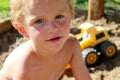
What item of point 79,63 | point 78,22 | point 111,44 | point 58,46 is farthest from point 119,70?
point 58,46

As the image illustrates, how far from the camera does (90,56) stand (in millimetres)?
2986

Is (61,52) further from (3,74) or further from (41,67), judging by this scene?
(3,74)

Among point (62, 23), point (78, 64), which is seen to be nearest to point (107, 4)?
point (78, 64)

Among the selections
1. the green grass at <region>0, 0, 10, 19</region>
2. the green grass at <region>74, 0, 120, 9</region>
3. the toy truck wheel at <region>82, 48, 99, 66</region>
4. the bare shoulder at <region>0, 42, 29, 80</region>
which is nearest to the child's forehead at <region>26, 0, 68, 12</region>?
the bare shoulder at <region>0, 42, 29, 80</region>

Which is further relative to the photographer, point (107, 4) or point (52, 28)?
point (107, 4)

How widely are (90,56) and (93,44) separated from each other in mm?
123

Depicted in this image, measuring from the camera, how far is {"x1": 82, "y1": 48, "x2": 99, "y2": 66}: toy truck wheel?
2967 millimetres

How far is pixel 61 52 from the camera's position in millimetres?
1719

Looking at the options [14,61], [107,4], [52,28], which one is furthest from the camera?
[107,4]

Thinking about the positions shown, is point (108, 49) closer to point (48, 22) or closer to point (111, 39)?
point (111, 39)

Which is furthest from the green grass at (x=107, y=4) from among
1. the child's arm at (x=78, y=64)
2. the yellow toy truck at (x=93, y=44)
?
the child's arm at (x=78, y=64)

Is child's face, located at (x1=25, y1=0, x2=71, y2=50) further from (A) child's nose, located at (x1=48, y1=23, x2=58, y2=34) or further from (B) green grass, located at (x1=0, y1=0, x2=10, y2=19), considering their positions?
(B) green grass, located at (x1=0, y1=0, x2=10, y2=19)

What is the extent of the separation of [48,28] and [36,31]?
69 mm

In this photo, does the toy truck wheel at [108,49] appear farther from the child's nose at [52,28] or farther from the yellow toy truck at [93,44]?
the child's nose at [52,28]
